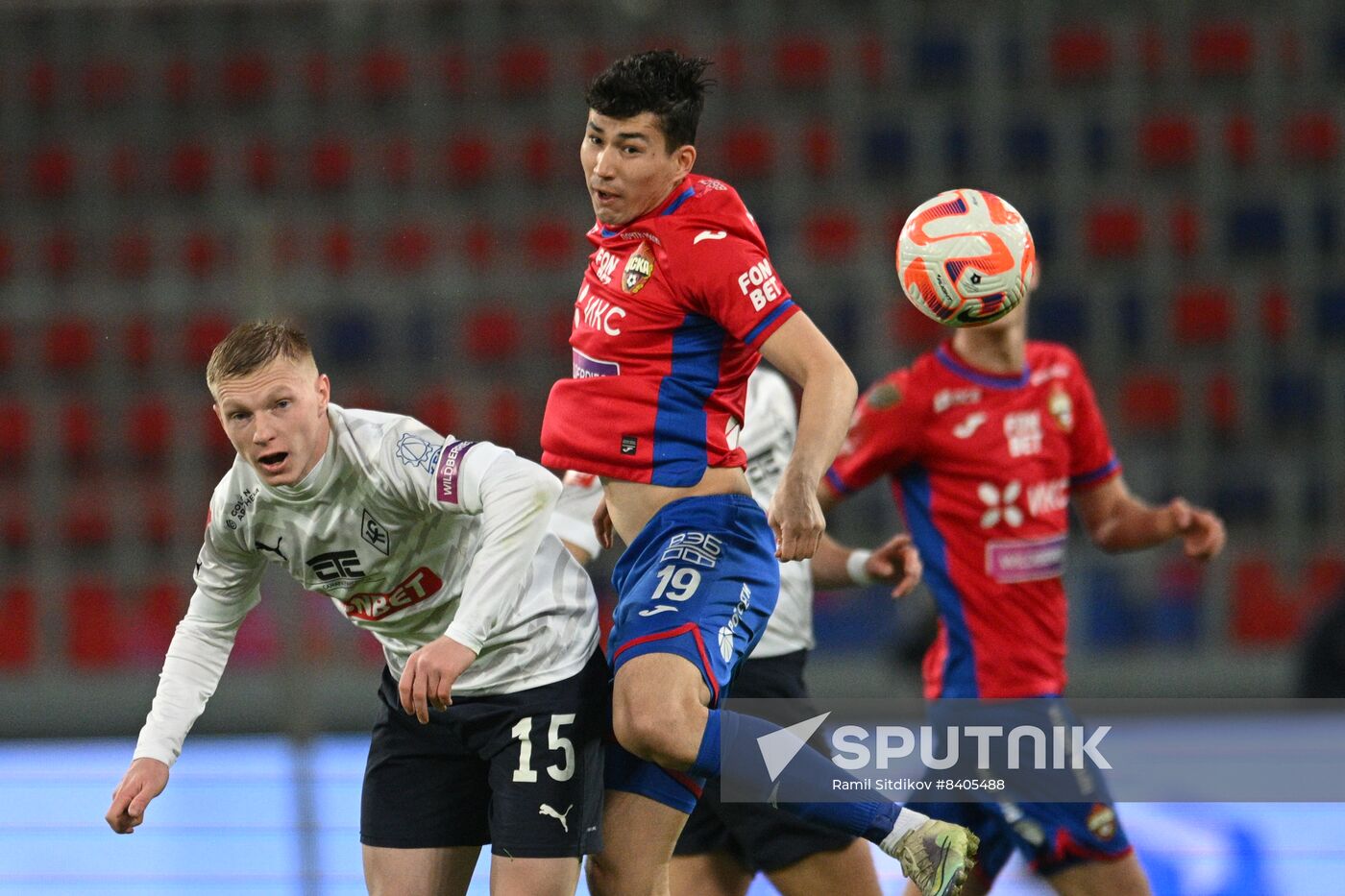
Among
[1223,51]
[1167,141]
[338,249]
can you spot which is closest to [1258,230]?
[1167,141]

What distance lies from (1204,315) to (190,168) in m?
6.35

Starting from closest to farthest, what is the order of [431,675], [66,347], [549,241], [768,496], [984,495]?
[431,675] < [984,495] < [768,496] < [66,347] < [549,241]

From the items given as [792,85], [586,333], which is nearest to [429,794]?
[586,333]

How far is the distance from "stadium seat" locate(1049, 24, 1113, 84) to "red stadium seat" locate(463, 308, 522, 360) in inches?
146

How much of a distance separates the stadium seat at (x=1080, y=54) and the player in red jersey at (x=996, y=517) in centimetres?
649

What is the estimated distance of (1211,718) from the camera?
699 centimetres

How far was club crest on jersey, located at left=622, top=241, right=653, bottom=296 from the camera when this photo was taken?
3393mm

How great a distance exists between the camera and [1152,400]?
30.1ft

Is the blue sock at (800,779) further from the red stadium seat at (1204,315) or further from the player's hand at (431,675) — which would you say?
the red stadium seat at (1204,315)

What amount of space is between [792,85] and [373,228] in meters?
2.81

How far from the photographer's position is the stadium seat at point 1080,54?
10.2 m

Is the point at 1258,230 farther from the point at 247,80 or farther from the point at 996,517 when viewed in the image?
the point at 247,80

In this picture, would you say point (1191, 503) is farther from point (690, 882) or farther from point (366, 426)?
point (366, 426)

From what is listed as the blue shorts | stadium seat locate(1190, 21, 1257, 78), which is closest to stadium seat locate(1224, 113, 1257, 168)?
stadium seat locate(1190, 21, 1257, 78)
